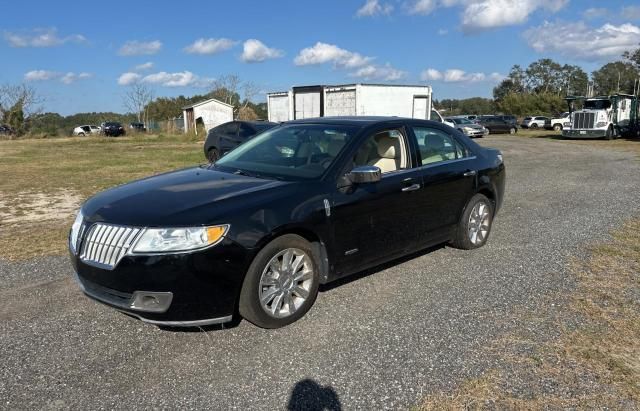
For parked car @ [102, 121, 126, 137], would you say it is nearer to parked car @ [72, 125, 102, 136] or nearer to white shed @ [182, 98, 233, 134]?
parked car @ [72, 125, 102, 136]

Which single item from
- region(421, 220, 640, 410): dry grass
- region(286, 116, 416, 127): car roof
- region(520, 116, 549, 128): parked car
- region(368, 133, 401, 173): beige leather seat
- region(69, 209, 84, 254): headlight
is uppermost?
region(520, 116, 549, 128): parked car

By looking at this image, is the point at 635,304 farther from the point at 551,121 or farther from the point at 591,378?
the point at 551,121

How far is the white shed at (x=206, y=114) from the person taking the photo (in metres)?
40.2

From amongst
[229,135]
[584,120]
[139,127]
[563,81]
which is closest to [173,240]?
[229,135]

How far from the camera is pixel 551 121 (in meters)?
45.2

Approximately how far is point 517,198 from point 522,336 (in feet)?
19.4

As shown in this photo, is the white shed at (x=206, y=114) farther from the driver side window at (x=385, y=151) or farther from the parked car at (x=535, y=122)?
the driver side window at (x=385, y=151)

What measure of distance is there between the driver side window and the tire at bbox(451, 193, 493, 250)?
120 centimetres

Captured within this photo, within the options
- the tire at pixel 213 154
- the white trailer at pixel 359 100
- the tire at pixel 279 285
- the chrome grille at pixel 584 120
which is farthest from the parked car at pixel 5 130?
the tire at pixel 279 285

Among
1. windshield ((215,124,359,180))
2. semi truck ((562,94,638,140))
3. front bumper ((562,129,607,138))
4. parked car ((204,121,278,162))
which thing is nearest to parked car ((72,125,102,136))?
parked car ((204,121,278,162))

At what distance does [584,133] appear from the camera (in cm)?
2839

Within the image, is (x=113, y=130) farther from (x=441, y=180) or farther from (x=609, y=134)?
(x=441, y=180)

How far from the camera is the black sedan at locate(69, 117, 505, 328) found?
3180mm

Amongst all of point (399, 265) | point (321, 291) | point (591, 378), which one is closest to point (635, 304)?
point (591, 378)
